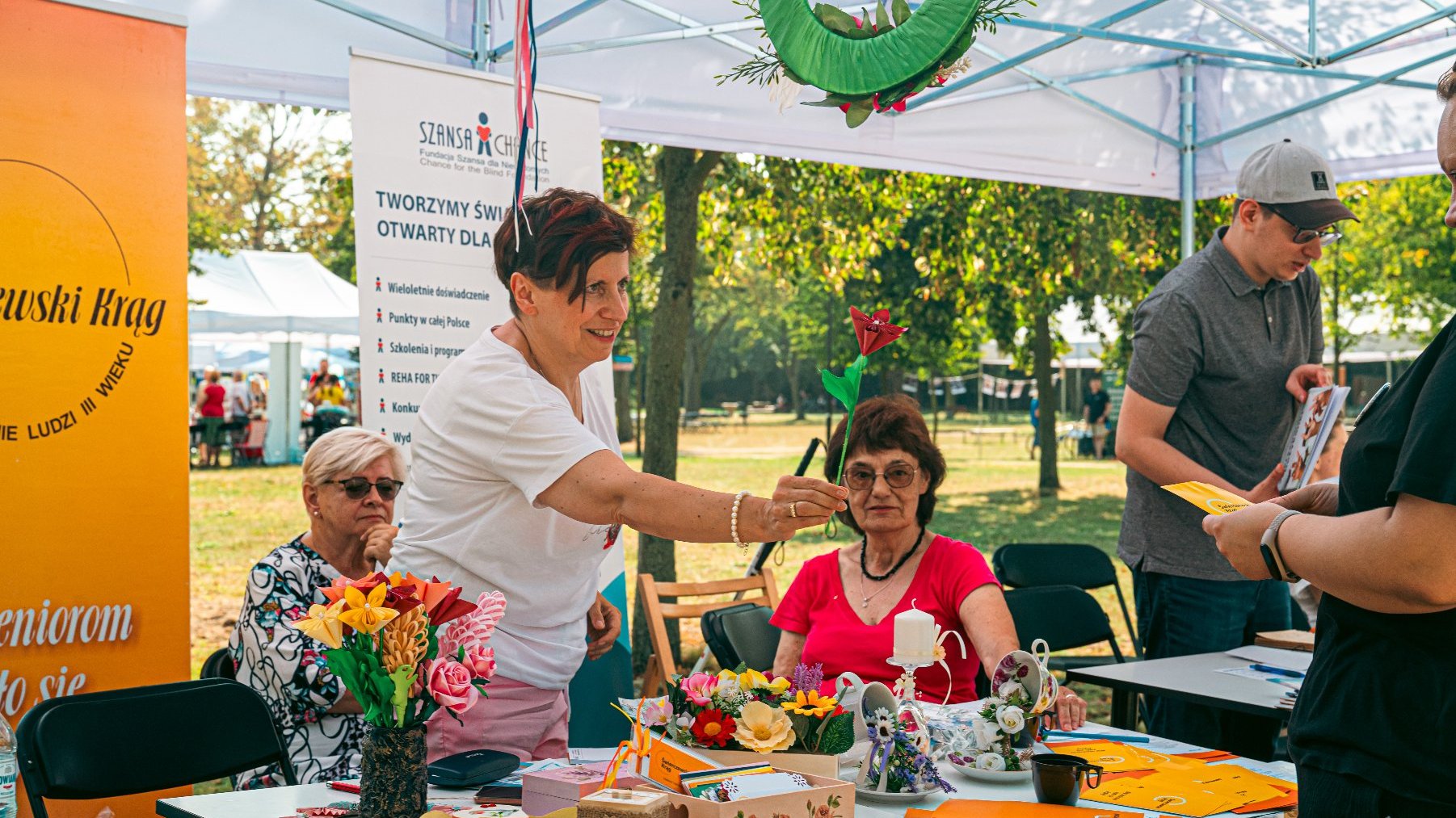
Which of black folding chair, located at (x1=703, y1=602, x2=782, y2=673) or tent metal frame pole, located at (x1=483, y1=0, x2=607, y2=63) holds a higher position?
tent metal frame pole, located at (x1=483, y1=0, x2=607, y2=63)

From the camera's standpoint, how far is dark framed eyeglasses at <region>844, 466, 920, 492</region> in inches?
121

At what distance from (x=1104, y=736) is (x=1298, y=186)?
1.49 m

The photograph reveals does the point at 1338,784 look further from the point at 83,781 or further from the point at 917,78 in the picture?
the point at 83,781

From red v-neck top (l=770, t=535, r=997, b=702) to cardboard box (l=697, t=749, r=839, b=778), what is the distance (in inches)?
35.4

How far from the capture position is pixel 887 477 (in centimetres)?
308

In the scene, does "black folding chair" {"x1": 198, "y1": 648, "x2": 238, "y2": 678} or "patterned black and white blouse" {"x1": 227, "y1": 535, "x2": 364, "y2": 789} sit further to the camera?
"black folding chair" {"x1": 198, "y1": 648, "x2": 238, "y2": 678}

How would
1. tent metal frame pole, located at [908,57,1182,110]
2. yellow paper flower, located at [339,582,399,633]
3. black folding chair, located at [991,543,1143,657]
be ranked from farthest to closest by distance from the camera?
tent metal frame pole, located at [908,57,1182,110], black folding chair, located at [991,543,1143,657], yellow paper flower, located at [339,582,399,633]

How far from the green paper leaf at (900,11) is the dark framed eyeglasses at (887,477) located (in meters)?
1.28

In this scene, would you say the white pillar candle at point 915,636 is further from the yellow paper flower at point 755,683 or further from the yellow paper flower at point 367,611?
the yellow paper flower at point 367,611

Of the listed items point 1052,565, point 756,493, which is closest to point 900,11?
point 1052,565

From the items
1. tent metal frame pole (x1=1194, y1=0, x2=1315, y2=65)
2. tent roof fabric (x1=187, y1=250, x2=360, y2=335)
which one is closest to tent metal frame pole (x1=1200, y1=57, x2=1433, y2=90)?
tent metal frame pole (x1=1194, y1=0, x2=1315, y2=65)

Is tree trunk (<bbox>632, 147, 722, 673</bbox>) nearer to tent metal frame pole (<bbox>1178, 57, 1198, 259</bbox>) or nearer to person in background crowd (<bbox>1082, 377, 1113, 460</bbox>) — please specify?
tent metal frame pole (<bbox>1178, 57, 1198, 259</bbox>)

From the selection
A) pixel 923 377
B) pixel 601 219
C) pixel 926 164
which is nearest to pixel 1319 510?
pixel 601 219

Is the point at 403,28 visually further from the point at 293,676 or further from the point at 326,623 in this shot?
the point at 326,623
